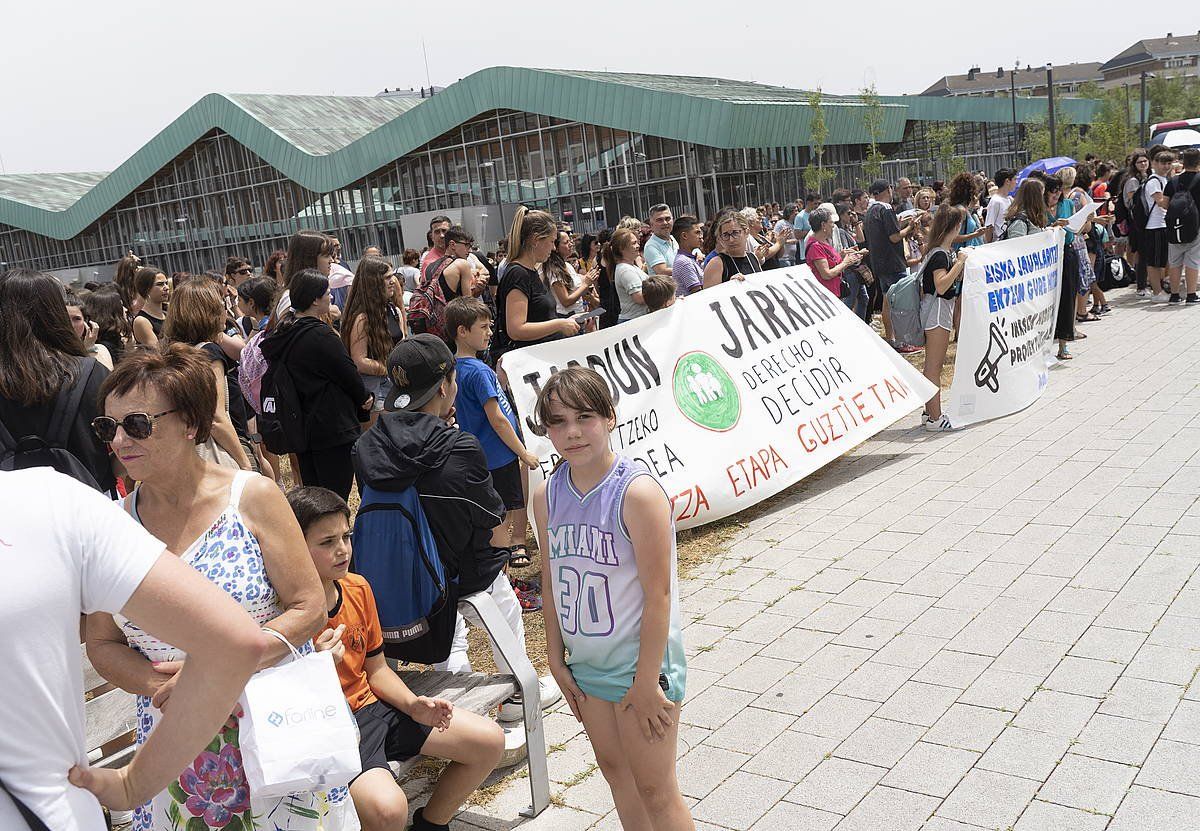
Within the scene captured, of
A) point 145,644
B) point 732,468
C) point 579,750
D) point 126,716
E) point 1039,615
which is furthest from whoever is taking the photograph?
point 732,468

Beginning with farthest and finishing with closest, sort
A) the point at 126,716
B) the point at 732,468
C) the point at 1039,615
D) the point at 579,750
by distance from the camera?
the point at 732,468, the point at 1039,615, the point at 579,750, the point at 126,716

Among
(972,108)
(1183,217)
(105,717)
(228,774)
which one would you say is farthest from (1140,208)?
(972,108)

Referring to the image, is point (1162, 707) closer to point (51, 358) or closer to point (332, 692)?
point (332, 692)

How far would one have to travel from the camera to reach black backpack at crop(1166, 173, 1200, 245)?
511 inches

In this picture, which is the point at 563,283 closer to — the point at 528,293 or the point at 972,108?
the point at 528,293

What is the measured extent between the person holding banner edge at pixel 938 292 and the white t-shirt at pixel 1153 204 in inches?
249

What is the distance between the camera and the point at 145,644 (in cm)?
267

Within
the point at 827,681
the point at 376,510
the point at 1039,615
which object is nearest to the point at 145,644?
the point at 376,510

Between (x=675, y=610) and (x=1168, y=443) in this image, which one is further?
(x=1168, y=443)

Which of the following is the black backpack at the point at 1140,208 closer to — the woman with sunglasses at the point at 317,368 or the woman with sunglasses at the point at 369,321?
the woman with sunglasses at the point at 369,321

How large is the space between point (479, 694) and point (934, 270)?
20.5ft

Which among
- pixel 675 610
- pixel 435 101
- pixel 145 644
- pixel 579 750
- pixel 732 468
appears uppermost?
pixel 435 101

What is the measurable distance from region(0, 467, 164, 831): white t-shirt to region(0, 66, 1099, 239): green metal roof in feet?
111

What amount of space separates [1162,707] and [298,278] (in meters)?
4.56
